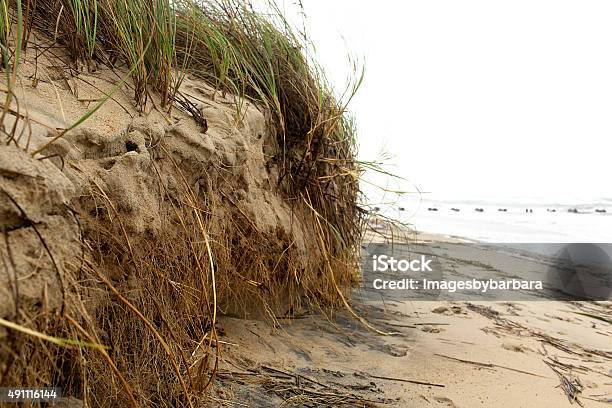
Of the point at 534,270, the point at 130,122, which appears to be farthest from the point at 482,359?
the point at 534,270

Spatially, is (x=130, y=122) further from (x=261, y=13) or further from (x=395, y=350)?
(x=395, y=350)

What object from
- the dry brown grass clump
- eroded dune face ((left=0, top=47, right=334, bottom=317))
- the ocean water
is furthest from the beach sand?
the ocean water

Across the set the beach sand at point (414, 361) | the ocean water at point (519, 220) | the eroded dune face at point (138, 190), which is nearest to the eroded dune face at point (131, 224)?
the eroded dune face at point (138, 190)

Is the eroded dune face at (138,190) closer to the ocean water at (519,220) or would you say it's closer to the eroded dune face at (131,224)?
the eroded dune face at (131,224)

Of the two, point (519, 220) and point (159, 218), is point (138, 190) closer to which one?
point (159, 218)

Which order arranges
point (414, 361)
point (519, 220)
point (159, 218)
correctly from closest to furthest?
point (159, 218) → point (414, 361) → point (519, 220)

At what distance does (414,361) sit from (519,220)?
31.4 ft

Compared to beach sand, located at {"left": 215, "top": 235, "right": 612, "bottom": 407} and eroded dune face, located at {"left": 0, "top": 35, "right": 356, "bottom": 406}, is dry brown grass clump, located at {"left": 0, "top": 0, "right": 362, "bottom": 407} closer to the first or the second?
eroded dune face, located at {"left": 0, "top": 35, "right": 356, "bottom": 406}

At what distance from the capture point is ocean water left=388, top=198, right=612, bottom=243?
25.8ft

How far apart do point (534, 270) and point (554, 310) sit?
158 cm

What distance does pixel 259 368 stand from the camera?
1.67 metres

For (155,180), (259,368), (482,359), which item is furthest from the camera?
(482,359)

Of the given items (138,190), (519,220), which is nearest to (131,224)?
(138,190)

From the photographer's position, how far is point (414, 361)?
1986mm
